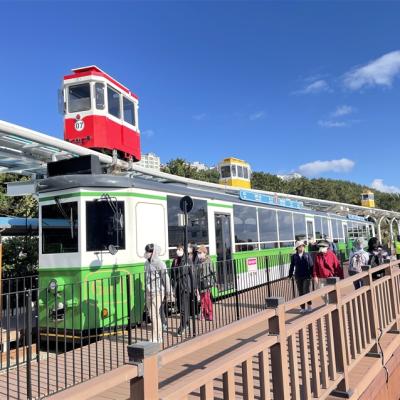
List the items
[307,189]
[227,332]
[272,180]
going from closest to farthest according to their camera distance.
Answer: [227,332] → [272,180] → [307,189]

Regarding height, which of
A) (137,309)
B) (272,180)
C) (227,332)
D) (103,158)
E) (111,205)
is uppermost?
(272,180)

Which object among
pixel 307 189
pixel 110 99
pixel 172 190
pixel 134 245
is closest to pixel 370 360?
pixel 134 245

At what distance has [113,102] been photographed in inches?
567

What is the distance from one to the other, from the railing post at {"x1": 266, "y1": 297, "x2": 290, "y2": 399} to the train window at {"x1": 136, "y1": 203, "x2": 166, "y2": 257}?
17.6ft

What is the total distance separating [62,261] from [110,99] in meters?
7.52

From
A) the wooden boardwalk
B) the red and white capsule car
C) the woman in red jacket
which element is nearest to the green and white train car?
the woman in red jacket

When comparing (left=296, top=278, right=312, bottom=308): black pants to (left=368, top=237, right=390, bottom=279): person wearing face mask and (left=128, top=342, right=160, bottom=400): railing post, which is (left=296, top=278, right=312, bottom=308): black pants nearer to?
(left=368, top=237, right=390, bottom=279): person wearing face mask

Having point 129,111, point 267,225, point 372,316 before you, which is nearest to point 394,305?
point 372,316

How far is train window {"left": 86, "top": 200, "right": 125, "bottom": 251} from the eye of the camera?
827 cm

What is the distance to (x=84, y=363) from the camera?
6.52 meters

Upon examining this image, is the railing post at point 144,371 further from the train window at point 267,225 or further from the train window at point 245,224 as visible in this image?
the train window at point 267,225

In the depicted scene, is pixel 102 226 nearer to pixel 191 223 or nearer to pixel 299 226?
pixel 191 223

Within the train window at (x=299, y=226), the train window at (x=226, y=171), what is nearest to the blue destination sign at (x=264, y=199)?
the train window at (x=299, y=226)

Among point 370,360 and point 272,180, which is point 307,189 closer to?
point 272,180
